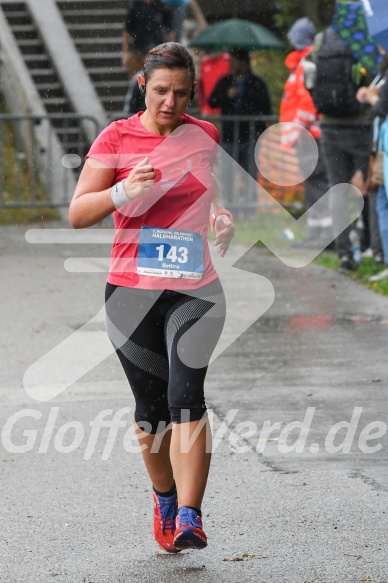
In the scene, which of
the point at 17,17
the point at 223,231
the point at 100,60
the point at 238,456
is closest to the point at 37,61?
the point at 100,60

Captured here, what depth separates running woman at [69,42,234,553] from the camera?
16.0ft

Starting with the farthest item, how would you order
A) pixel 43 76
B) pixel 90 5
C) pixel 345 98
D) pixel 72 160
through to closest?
pixel 90 5 → pixel 43 76 → pixel 72 160 → pixel 345 98

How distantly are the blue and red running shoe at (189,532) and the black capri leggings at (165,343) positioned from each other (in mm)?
345

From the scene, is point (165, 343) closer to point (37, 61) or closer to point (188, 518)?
point (188, 518)

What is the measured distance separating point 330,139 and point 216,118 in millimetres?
3875

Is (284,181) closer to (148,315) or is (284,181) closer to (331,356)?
(331,356)

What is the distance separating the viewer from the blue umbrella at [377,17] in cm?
1070

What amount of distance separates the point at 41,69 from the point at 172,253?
54.0ft

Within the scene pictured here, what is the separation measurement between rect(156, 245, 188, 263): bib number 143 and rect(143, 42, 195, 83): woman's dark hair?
24.9 inches

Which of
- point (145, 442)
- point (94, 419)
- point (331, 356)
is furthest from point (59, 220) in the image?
point (145, 442)

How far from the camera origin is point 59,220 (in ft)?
55.7

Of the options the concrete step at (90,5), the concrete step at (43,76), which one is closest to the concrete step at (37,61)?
the concrete step at (43,76)

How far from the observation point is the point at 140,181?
4.69 meters

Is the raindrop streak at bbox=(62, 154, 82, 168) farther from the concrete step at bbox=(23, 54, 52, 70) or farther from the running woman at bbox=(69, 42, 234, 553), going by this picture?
the running woman at bbox=(69, 42, 234, 553)
